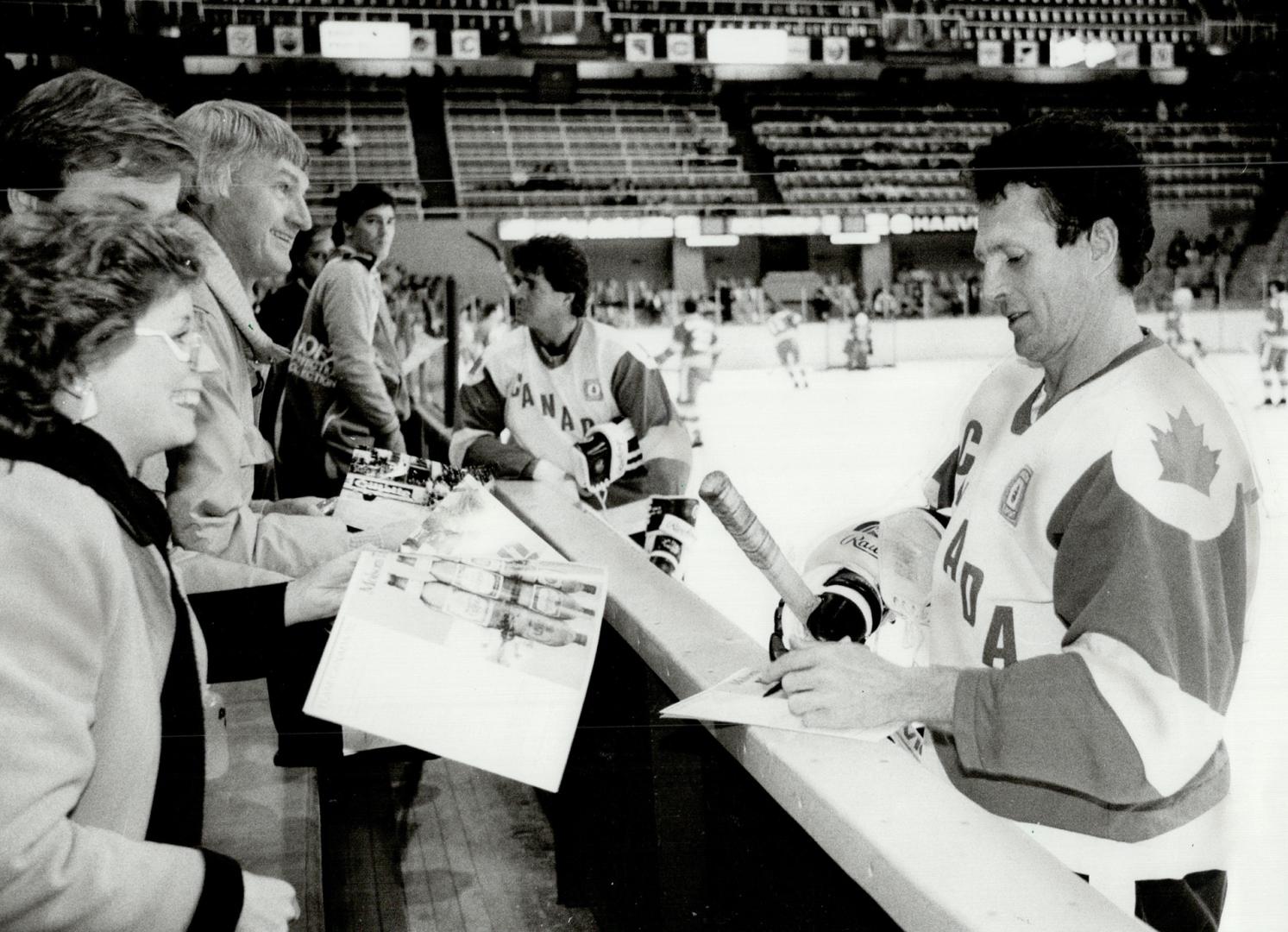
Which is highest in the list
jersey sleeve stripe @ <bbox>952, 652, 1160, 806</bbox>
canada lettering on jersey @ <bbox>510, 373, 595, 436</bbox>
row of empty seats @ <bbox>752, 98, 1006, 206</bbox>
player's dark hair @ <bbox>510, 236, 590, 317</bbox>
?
row of empty seats @ <bbox>752, 98, 1006, 206</bbox>

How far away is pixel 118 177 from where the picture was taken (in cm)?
82

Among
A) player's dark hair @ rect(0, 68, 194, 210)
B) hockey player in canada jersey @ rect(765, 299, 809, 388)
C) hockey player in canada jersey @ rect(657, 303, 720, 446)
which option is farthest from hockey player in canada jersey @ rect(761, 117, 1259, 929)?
hockey player in canada jersey @ rect(657, 303, 720, 446)

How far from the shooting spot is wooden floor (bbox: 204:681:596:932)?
Answer: 882mm

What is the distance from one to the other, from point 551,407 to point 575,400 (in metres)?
0.06

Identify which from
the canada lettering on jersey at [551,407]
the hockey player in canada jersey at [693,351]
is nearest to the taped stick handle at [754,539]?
the canada lettering on jersey at [551,407]

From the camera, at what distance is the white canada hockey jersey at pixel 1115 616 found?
0.61 m

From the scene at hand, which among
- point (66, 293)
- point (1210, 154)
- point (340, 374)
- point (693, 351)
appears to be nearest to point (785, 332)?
point (693, 351)

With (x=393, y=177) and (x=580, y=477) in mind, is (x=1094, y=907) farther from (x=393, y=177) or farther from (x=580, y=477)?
(x=393, y=177)

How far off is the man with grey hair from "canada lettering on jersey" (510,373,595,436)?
3.07 feet

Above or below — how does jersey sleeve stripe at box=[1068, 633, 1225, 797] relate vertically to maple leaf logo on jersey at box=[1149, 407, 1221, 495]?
below

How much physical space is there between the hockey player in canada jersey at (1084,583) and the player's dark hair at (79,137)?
62 centimetres

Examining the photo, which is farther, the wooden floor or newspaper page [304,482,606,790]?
the wooden floor

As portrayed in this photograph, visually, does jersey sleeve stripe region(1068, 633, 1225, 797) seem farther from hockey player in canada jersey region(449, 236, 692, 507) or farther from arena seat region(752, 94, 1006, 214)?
hockey player in canada jersey region(449, 236, 692, 507)

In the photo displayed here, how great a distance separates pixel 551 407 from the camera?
217cm
